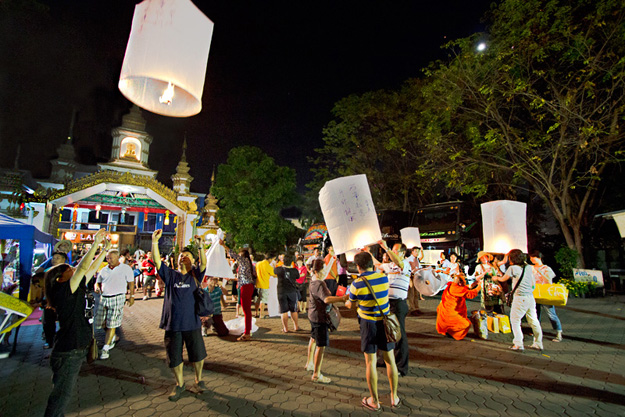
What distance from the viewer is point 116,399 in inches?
158

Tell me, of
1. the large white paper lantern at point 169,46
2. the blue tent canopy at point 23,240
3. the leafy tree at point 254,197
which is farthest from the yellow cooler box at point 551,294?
the leafy tree at point 254,197

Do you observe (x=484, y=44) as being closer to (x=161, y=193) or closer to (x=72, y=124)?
(x=161, y=193)

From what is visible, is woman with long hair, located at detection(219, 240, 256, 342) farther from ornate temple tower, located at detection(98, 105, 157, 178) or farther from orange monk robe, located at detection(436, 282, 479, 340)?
ornate temple tower, located at detection(98, 105, 157, 178)

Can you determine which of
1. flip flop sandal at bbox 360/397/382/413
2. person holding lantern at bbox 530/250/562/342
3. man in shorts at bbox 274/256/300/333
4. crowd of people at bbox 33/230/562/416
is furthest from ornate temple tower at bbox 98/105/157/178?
flip flop sandal at bbox 360/397/382/413

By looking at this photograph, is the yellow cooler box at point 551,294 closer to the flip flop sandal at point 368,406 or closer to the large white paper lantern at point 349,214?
the large white paper lantern at point 349,214

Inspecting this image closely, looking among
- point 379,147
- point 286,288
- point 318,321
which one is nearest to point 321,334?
point 318,321

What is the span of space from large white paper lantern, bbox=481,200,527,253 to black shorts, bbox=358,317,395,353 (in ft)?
15.5

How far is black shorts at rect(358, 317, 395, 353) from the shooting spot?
3766 millimetres

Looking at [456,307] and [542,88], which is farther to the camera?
[542,88]

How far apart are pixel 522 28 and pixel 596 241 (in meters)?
14.1

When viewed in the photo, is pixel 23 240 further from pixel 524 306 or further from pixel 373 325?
pixel 524 306

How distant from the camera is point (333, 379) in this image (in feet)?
15.3

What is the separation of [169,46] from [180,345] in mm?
3547

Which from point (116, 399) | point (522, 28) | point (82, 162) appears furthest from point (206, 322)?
point (82, 162)
